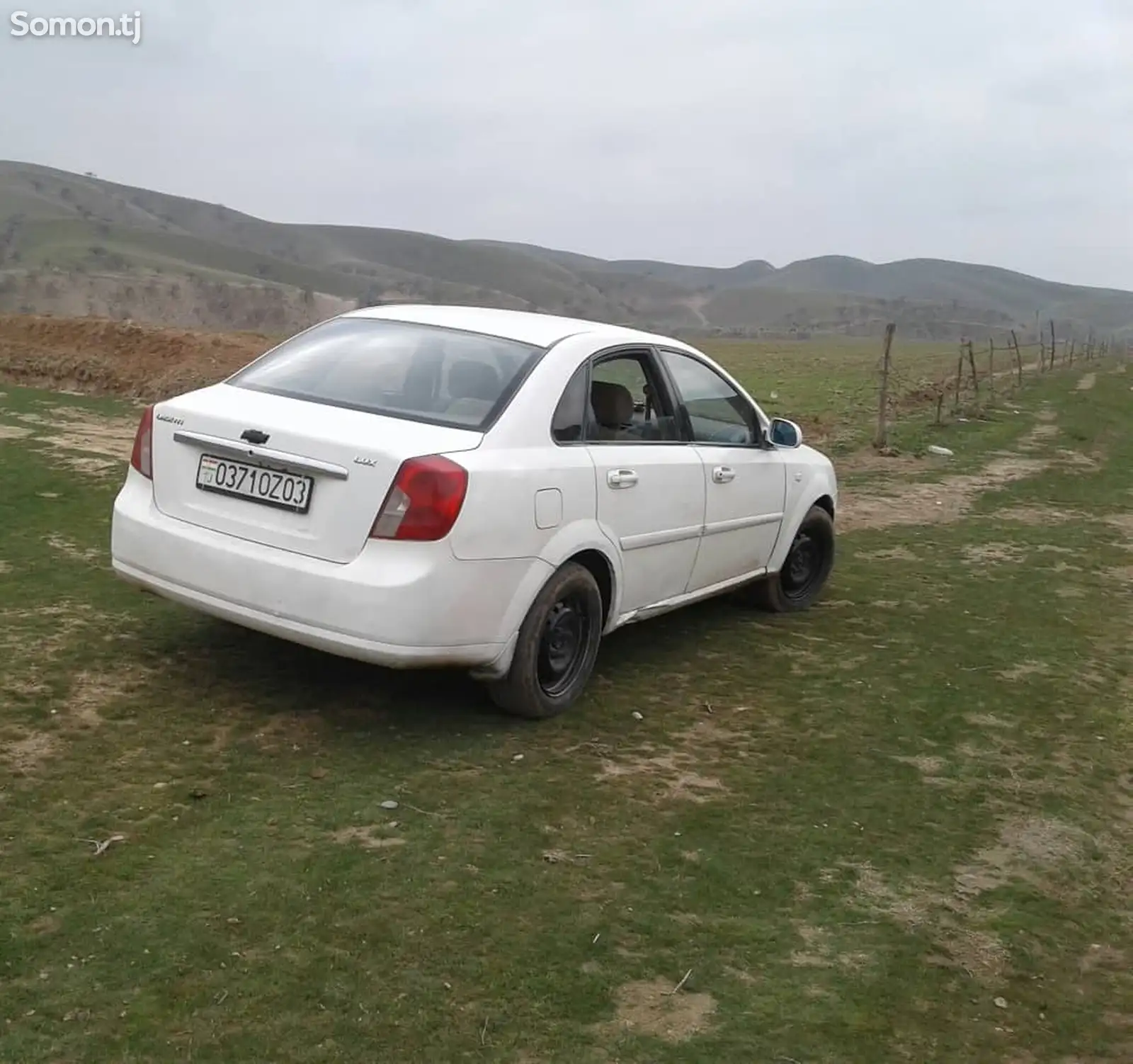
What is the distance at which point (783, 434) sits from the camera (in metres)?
6.61

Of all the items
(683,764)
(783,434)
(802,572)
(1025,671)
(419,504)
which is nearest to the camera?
(419,504)

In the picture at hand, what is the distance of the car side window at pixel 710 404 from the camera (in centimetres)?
595

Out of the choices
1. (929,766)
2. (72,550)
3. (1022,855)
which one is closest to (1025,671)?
(929,766)

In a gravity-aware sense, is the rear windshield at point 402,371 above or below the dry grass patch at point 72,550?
above

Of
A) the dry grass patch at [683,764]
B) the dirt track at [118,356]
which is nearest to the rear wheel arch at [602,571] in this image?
the dry grass patch at [683,764]

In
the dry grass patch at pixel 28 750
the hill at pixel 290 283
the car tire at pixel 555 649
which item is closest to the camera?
the dry grass patch at pixel 28 750

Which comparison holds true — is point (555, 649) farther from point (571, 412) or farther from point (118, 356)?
point (118, 356)

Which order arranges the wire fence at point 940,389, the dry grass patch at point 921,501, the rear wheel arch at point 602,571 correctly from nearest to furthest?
the rear wheel arch at point 602,571 < the dry grass patch at point 921,501 < the wire fence at point 940,389

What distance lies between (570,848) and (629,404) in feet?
7.40

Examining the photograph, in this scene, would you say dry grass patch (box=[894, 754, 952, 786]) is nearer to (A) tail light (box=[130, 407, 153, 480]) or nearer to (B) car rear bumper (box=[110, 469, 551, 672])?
(B) car rear bumper (box=[110, 469, 551, 672])

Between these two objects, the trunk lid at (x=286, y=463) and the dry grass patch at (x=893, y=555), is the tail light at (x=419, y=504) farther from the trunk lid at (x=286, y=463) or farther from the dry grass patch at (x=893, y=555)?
the dry grass patch at (x=893, y=555)

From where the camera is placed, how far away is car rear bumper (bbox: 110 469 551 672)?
4305 mm

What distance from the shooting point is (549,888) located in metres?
3.62

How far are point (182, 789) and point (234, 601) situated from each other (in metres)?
0.77
